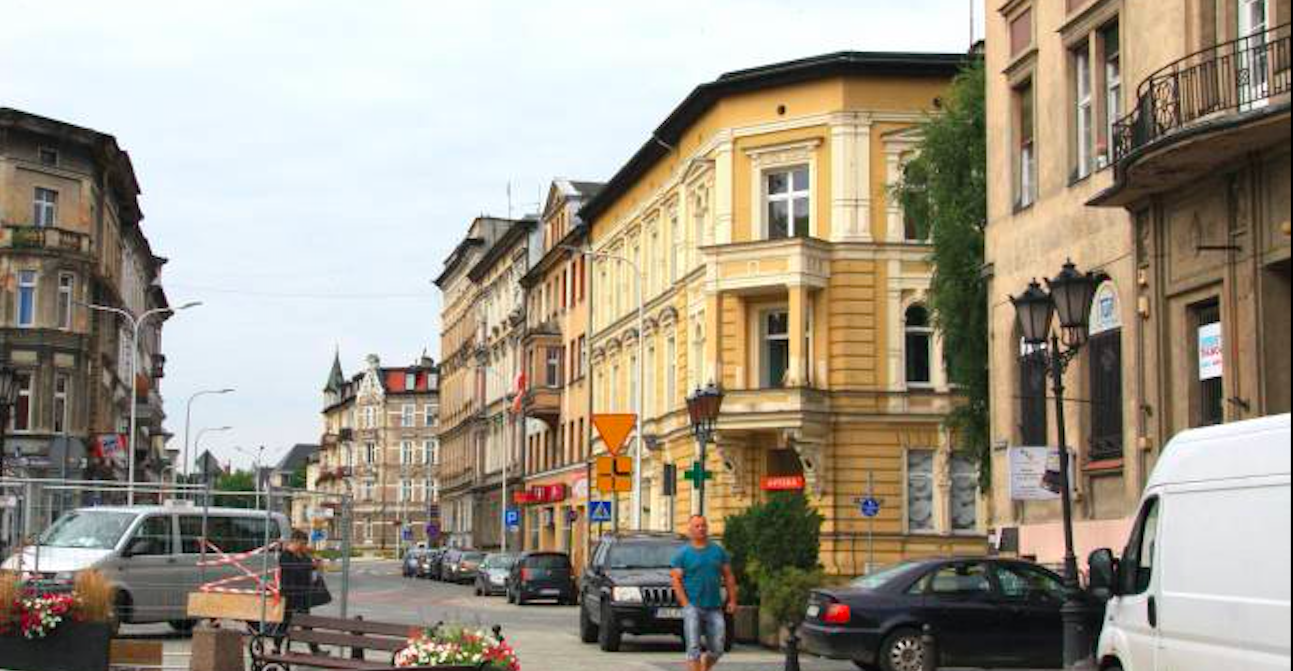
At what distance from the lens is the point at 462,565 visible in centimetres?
6719

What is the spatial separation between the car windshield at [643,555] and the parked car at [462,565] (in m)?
38.1

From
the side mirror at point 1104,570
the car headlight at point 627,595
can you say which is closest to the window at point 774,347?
the car headlight at point 627,595

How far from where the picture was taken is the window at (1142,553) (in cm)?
1285

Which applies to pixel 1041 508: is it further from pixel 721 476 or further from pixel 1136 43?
pixel 721 476

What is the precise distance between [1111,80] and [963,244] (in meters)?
9.71

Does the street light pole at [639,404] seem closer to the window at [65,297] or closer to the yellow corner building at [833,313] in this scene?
the yellow corner building at [833,313]

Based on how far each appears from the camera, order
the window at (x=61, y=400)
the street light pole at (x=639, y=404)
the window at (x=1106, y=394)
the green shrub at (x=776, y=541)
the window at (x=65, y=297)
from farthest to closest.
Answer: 1. the window at (x=61, y=400)
2. the window at (x=65, y=297)
3. the street light pole at (x=639, y=404)
4. the green shrub at (x=776, y=541)
5. the window at (x=1106, y=394)

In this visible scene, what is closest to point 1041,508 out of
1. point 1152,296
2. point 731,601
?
point 1152,296

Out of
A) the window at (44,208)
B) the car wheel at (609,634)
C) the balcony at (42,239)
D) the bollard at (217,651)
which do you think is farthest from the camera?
the window at (44,208)

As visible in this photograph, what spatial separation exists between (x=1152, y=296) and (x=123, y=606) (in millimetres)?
13799

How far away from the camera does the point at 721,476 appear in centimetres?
4703

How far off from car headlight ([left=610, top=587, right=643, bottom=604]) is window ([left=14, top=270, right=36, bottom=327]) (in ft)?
149

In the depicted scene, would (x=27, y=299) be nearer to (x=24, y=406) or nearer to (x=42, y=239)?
(x=42, y=239)

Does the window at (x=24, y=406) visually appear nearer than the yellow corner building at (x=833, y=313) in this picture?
No
